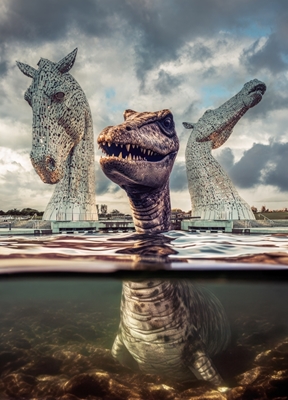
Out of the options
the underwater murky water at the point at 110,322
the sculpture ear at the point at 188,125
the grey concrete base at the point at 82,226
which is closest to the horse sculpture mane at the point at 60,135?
the grey concrete base at the point at 82,226

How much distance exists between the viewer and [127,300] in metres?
3.32

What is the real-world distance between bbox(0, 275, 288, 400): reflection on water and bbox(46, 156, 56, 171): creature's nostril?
30.8 ft

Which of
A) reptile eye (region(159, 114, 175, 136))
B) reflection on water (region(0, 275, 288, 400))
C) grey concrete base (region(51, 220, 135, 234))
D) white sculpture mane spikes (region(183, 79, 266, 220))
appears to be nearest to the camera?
reflection on water (region(0, 275, 288, 400))

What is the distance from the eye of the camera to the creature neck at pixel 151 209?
447 centimetres

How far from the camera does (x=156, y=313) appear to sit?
10.5 ft

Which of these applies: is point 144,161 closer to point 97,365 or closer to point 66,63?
point 97,365

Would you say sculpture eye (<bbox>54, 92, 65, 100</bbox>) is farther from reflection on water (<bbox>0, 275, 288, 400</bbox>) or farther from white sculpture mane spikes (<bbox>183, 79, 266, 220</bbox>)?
reflection on water (<bbox>0, 275, 288, 400</bbox>)

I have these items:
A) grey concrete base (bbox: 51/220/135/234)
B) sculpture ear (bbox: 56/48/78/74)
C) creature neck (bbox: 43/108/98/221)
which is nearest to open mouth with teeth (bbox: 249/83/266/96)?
creature neck (bbox: 43/108/98/221)

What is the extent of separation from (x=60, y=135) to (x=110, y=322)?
11586mm

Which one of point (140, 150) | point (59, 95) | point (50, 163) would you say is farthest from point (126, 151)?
point (59, 95)


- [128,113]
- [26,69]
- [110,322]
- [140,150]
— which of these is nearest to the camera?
[140,150]

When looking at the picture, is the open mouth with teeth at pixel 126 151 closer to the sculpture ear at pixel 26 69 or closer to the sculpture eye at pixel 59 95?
the sculpture eye at pixel 59 95

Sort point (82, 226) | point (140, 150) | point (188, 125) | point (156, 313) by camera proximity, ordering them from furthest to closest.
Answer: point (188, 125) < point (82, 226) < point (140, 150) < point (156, 313)

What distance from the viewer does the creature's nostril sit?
14.2 m
